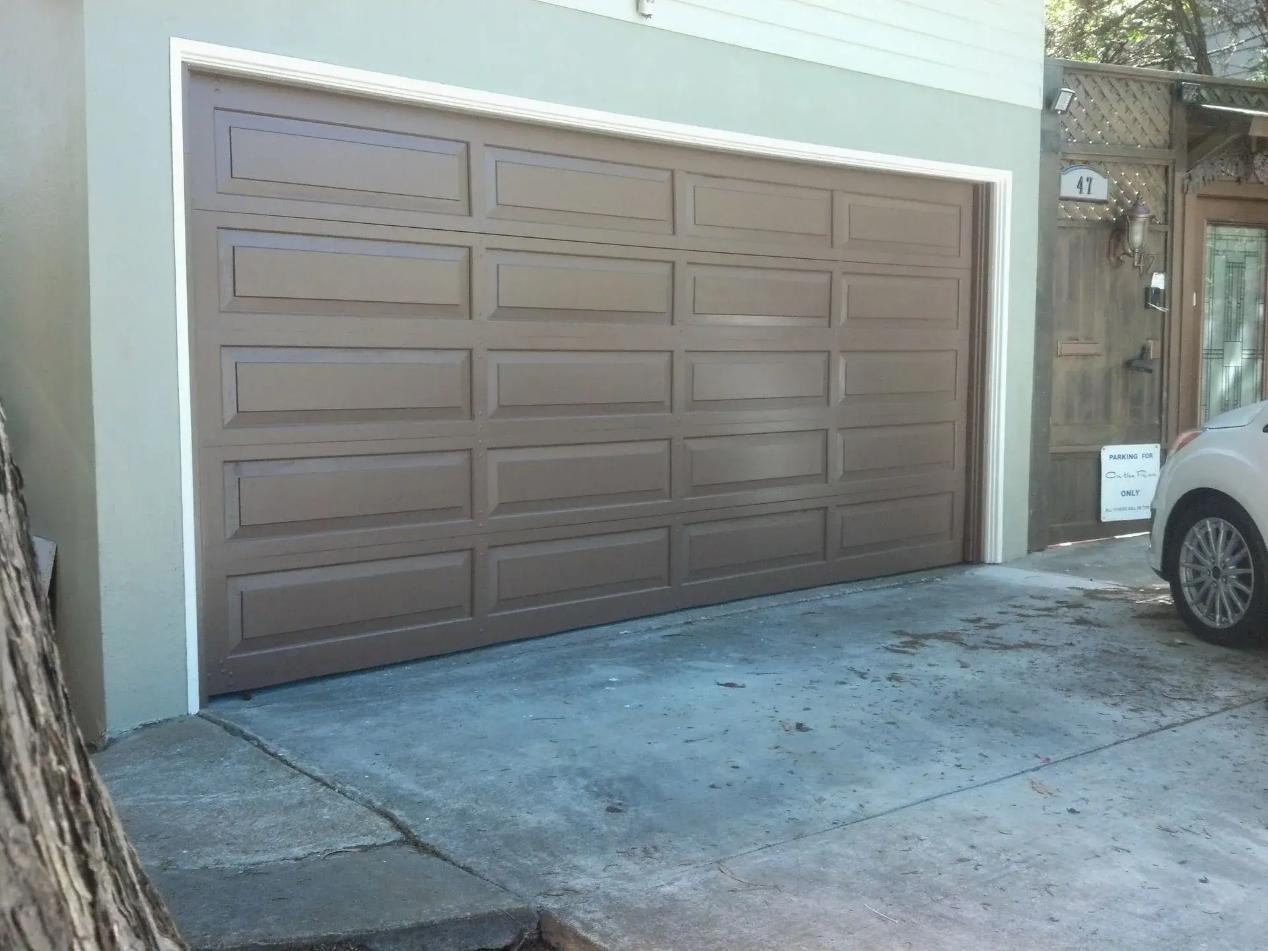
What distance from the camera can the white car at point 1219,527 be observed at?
6086mm

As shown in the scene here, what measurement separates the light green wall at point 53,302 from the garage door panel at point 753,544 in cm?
314

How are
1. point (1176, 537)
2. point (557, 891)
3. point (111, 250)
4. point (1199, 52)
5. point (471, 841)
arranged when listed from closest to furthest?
point (557, 891), point (471, 841), point (111, 250), point (1176, 537), point (1199, 52)

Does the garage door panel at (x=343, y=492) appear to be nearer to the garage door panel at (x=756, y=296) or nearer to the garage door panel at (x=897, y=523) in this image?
the garage door panel at (x=756, y=296)

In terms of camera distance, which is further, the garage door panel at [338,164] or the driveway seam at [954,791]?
the garage door panel at [338,164]

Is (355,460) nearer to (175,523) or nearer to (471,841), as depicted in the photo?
(175,523)

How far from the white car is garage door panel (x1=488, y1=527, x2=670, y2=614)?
8.58 feet

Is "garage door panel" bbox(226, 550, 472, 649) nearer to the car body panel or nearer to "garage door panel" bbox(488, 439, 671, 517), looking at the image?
"garage door panel" bbox(488, 439, 671, 517)

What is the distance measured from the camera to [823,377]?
758cm

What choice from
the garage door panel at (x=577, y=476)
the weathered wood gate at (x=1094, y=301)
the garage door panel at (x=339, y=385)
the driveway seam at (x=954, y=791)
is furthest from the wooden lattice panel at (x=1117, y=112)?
the garage door panel at (x=339, y=385)

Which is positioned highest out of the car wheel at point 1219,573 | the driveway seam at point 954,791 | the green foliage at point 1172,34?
the green foliage at point 1172,34

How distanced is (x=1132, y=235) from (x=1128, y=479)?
178cm

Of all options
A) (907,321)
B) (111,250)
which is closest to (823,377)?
(907,321)

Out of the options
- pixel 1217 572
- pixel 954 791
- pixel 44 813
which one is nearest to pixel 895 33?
pixel 1217 572

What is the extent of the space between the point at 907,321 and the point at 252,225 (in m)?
4.28
